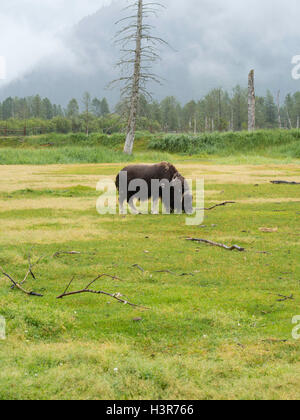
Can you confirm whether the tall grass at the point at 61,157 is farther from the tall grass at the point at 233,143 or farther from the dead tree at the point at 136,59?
the tall grass at the point at 233,143

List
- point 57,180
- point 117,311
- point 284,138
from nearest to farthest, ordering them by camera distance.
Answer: point 117,311 → point 57,180 → point 284,138

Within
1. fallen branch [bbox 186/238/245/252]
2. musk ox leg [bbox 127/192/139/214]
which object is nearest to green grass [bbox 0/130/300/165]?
musk ox leg [bbox 127/192/139/214]

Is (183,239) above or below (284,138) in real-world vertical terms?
below

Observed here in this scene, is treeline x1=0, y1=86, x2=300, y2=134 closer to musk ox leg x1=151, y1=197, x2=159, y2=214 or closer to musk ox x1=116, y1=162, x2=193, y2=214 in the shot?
musk ox x1=116, y1=162, x2=193, y2=214

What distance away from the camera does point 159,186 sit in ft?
50.2

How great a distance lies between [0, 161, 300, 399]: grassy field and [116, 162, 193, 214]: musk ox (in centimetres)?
213

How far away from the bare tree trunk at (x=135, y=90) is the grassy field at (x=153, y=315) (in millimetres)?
33000

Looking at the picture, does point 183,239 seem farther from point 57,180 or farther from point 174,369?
point 57,180

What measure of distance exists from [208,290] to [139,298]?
1197mm

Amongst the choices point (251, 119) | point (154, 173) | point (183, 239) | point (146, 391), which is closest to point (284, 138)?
point (251, 119)

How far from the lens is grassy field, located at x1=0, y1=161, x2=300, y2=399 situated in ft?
14.3

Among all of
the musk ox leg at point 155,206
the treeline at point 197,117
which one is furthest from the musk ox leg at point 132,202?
the treeline at point 197,117
